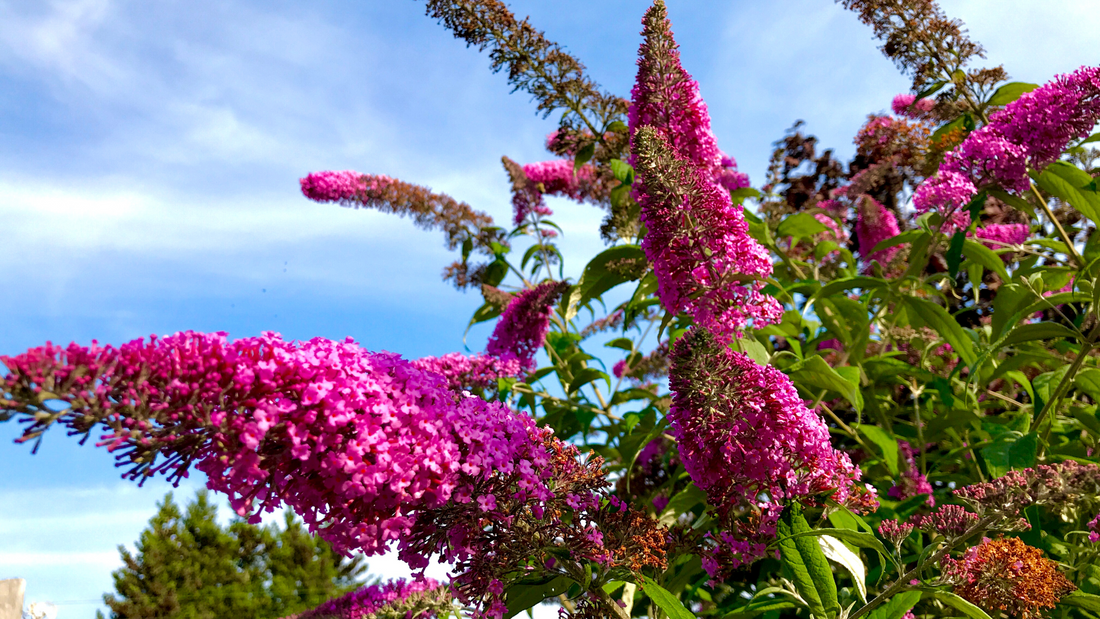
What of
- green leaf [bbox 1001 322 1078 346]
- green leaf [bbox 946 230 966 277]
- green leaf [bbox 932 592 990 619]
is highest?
green leaf [bbox 946 230 966 277]

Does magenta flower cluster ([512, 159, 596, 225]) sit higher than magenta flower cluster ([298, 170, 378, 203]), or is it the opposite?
magenta flower cluster ([298, 170, 378, 203])

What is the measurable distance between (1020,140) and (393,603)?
2949 mm

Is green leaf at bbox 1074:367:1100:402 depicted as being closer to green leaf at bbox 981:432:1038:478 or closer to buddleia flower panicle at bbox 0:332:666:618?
green leaf at bbox 981:432:1038:478

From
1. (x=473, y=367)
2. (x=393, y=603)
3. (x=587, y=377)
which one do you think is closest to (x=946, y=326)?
(x=587, y=377)

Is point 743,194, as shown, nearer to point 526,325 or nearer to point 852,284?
point 852,284

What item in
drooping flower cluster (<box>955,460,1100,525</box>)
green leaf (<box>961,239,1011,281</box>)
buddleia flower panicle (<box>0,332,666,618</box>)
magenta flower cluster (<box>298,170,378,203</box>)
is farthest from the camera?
magenta flower cluster (<box>298,170,378,203</box>)

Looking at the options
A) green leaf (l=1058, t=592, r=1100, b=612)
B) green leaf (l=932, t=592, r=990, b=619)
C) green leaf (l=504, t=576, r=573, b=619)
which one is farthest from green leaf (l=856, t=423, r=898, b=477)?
green leaf (l=504, t=576, r=573, b=619)

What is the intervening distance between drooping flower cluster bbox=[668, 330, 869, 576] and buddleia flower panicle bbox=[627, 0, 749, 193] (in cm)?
94

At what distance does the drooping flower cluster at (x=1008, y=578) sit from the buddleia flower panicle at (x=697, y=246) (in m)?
0.85

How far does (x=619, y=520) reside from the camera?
5.56ft

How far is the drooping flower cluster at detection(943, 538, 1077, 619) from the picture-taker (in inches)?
68.2

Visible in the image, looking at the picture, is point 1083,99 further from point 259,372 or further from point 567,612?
point 259,372

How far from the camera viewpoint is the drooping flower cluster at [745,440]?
5.89 feet

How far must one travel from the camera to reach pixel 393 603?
2410mm
